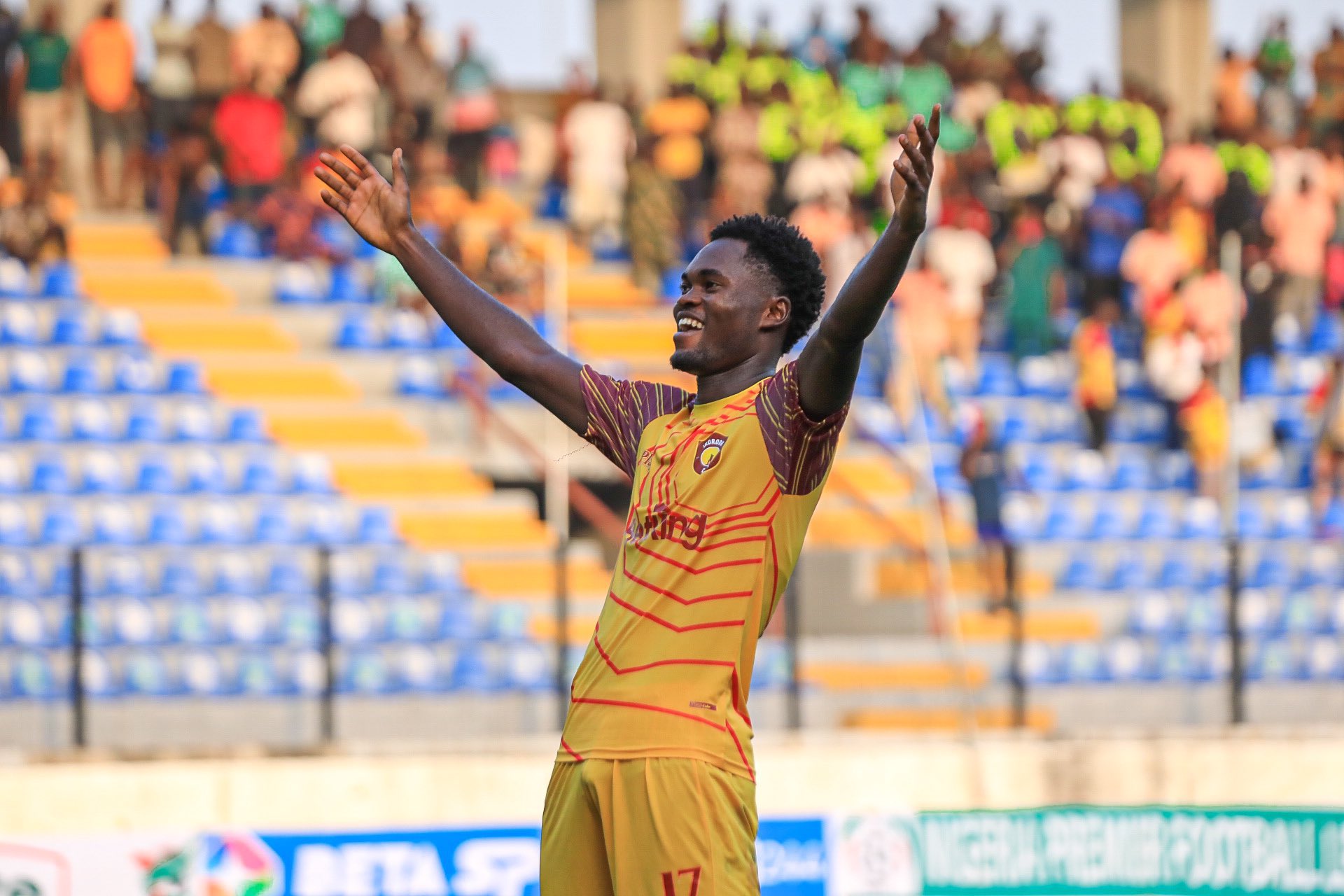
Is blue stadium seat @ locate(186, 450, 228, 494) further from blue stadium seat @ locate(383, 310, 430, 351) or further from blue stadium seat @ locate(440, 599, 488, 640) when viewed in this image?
blue stadium seat @ locate(383, 310, 430, 351)

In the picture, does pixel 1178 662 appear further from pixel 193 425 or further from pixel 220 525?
pixel 193 425

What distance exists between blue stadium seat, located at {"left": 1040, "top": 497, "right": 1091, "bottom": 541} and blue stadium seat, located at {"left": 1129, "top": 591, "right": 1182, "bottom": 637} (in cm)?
155

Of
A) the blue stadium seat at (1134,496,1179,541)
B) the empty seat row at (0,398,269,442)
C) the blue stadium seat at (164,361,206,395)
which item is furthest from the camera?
the blue stadium seat at (1134,496,1179,541)

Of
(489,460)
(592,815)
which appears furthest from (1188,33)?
(592,815)

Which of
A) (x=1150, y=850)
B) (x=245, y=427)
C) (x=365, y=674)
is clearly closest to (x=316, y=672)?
(x=365, y=674)

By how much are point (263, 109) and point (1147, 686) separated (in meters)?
7.11

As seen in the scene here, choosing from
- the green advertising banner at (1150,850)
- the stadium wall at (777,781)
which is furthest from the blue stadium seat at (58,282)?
the green advertising banner at (1150,850)

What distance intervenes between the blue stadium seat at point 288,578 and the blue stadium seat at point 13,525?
190cm

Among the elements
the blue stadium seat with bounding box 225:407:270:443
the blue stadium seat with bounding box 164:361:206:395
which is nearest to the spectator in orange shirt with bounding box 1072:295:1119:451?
the blue stadium seat with bounding box 225:407:270:443

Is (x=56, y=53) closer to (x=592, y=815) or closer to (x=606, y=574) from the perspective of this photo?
(x=606, y=574)

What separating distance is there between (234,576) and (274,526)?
1483mm

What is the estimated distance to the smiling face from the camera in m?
4.02

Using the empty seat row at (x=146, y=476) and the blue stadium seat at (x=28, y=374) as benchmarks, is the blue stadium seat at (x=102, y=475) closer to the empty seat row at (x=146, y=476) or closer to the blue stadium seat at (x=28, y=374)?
the empty seat row at (x=146, y=476)

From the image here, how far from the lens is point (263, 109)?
14617 millimetres
